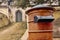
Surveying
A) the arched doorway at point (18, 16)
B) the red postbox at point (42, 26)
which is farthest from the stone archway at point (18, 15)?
the red postbox at point (42, 26)

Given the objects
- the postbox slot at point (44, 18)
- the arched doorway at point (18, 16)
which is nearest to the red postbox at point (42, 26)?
the postbox slot at point (44, 18)

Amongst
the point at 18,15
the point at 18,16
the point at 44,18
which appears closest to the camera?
the point at 44,18

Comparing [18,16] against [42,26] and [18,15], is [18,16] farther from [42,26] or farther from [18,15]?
[42,26]

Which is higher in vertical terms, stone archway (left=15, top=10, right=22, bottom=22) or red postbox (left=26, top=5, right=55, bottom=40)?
red postbox (left=26, top=5, right=55, bottom=40)

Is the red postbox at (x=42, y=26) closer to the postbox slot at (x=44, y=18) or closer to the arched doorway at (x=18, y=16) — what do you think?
the postbox slot at (x=44, y=18)

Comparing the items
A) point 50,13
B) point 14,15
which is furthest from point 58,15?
point 14,15

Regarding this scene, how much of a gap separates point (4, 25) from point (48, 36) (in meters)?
12.4

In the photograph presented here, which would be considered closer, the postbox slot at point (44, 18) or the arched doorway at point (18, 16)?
the postbox slot at point (44, 18)

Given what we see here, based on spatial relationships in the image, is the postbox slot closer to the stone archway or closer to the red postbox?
the red postbox

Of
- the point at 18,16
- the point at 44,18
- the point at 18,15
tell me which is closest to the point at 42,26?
the point at 44,18

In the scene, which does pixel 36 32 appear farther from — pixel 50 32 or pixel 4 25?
pixel 4 25

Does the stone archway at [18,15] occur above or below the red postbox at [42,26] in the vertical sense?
below

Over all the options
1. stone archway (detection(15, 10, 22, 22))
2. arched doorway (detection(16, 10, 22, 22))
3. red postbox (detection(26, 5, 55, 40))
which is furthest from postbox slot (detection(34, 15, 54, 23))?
stone archway (detection(15, 10, 22, 22))

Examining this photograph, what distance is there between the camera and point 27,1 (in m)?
17.7
